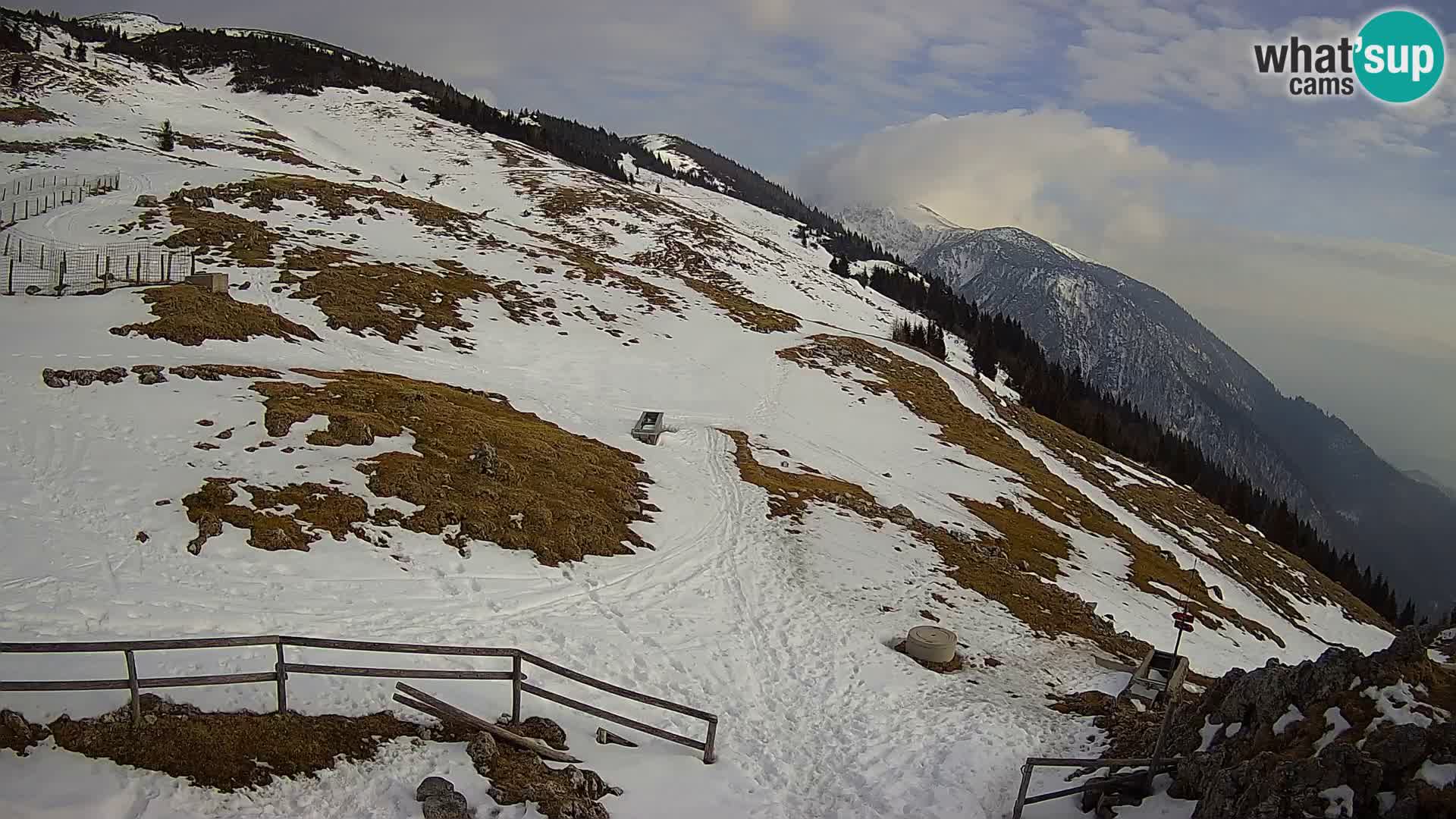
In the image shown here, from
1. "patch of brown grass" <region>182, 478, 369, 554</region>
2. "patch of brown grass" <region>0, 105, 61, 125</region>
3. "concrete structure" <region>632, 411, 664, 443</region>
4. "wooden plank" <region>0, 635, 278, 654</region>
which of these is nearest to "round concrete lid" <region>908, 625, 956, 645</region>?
"patch of brown grass" <region>182, 478, 369, 554</region>

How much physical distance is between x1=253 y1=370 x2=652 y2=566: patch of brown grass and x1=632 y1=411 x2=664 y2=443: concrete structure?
187 inches

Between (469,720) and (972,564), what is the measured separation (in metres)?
22.3

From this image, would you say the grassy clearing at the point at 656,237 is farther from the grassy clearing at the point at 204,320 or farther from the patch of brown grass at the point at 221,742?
the patch of brown grass at the point at 221,742

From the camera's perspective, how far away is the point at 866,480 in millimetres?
40438

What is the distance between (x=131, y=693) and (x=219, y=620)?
4.82 meters

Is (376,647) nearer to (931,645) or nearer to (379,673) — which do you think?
(379,673)

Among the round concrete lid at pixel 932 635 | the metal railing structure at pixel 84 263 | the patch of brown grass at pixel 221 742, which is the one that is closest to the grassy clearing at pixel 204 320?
the metal railing structure at pixel 84 263

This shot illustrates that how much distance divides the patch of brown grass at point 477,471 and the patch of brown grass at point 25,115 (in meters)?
81.3

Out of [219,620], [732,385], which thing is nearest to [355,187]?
[732,385]

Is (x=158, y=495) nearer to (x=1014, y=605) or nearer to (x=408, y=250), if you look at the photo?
(x=1014, y=605)

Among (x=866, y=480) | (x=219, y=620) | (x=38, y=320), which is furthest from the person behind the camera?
(x=866, y=480)

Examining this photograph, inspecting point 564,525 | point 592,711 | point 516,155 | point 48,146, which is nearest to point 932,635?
point 592,711

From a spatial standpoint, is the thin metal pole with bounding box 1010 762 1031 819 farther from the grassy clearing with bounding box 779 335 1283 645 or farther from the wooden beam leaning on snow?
the grassy clearing with bounding box 779 335 1283 645

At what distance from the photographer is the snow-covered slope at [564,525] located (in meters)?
14.7
